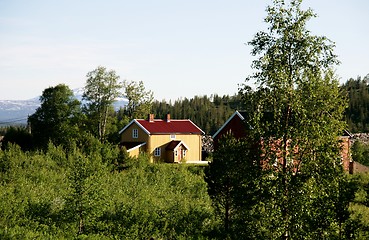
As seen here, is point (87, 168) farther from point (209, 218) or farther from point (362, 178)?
point (362, 178)

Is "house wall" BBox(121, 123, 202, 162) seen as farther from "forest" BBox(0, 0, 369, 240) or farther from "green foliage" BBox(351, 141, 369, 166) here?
"green foliage" BBox(351, 141, 369, 166)

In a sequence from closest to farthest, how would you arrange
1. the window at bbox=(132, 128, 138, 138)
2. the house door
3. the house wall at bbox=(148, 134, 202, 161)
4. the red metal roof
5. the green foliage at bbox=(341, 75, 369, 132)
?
1. the house wall at bbox=(148, 134, 202, 161)
2. the house door
3. the red metal roof
4. the window at bbox=(132, 128, 138, 138)
5. the green foliage at bbox=(341, 75, 369, 132)

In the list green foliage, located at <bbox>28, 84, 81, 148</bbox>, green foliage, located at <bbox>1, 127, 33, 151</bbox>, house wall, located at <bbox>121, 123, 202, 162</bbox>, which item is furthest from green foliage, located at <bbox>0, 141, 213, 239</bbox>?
green foliage, located at <bbox>1, 127, 33, 151</bbox>

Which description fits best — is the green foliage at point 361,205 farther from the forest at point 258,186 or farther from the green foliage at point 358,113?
the green foliage at point 358,113

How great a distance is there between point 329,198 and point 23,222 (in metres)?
15.2

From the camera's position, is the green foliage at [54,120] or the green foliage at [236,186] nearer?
the green foliage at [236,186]

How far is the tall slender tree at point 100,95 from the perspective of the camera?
60031 mm

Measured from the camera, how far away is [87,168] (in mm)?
22562

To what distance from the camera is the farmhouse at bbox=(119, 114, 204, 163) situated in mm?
51250

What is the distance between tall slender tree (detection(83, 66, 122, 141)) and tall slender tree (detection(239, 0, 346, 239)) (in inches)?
1757

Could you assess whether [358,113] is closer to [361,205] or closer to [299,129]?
[361,205]

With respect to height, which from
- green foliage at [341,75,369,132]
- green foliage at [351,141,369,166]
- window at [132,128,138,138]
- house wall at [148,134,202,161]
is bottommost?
green foliage at [351,141,369,166]

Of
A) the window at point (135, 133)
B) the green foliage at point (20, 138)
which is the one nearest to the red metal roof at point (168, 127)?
the window at point (135, 133)

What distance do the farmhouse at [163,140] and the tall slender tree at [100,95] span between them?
883 centimetres
